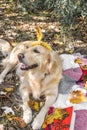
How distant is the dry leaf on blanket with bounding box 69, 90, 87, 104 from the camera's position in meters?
4.89

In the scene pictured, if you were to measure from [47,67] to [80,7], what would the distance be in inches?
68.2

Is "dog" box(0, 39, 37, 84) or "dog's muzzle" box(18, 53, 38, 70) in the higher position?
"dog's muzzle" box(18, 53, 38, 70)

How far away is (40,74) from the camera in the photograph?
16.3 feet

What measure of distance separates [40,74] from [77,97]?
2.00ft

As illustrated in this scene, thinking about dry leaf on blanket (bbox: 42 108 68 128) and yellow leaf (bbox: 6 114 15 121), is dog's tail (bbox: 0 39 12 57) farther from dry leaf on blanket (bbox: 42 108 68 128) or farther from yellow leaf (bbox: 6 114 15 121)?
dry leaf on blanket (bbox: 42 108 68 128)

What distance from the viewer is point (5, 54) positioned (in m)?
5.91

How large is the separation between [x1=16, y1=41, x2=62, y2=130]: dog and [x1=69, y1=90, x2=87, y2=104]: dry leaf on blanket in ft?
0.77

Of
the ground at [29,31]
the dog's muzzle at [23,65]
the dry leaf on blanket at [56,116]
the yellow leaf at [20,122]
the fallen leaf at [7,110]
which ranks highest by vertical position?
the dog's muzzle at [23,65]

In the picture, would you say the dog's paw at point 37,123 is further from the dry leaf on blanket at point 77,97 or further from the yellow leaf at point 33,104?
the dry leaf on blanket at point 77,97

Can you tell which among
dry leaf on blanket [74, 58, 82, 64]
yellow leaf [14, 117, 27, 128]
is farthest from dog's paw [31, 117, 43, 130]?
dry leaf on blanket [74, 58, 82, 64]

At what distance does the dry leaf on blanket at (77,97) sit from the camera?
16.1ft

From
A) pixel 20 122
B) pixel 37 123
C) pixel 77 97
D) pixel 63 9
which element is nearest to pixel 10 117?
pixel 20 122

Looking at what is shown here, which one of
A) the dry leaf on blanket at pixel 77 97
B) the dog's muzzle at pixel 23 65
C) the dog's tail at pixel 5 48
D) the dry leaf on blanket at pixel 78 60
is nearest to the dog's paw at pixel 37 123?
the dry leaf on blanket at pixel 77 97

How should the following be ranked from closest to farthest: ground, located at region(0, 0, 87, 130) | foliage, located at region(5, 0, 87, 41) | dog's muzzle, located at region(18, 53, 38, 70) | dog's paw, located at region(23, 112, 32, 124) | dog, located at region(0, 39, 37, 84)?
dog's paw, located at region(23, 112, 32, 124)
dog's muzzle, located at region(18, 53, 38, 70)
dog, located at region(0, 39, 37, 84)
foliage, located at region(5, 0, 87, 41)
ground, located at region(0, 0, 87, 130)
